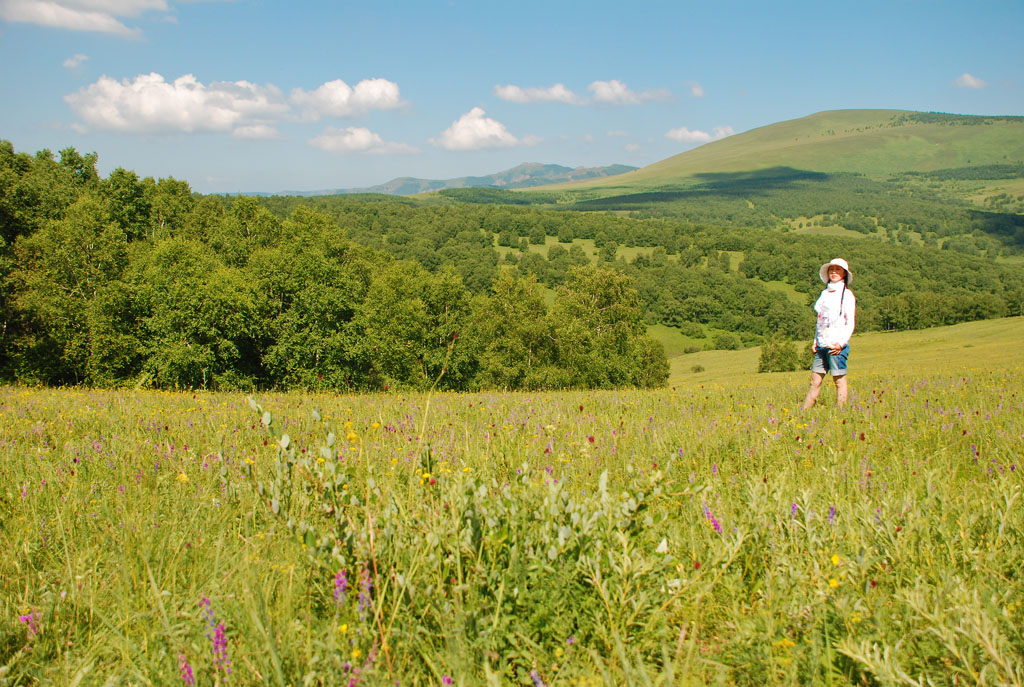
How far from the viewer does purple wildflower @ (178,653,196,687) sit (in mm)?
1943

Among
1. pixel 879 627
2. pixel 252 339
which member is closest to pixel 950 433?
pixel 879 627

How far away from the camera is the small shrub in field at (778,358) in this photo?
3187 inches

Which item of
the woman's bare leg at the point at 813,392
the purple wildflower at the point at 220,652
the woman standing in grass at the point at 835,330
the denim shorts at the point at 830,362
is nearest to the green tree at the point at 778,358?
the woman standing in grass at the point at 835,330

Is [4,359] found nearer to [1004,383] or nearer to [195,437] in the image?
[195,437]

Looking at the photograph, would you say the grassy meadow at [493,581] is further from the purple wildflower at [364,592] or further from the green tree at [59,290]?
the green tree at [59,290]

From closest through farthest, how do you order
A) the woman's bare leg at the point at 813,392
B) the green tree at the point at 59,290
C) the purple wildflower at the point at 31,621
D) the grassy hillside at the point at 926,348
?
the purple wildflower at the point at 31,621 < the woman's bare leg at the point at 813,392 < the green tree at the point at 59,290 < the grassy hillside at the point at 926,348

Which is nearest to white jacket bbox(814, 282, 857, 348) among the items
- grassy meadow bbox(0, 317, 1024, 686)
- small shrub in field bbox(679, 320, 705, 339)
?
grassy meadow bbox(0, 317, 1024, 686)

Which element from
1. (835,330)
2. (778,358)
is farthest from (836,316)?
(778,358)

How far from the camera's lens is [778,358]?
3231 inches

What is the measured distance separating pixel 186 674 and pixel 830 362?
8653mm

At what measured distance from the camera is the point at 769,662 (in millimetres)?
2139

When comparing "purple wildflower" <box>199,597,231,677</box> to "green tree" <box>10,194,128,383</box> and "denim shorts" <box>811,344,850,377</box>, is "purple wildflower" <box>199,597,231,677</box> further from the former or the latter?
"green tree" <box>10,194,128,383</box>

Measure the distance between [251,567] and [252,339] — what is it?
40.8 metres

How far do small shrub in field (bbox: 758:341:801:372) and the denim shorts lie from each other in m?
78.2
